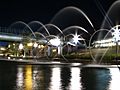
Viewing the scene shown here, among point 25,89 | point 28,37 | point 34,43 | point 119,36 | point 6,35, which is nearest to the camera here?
point 25,89

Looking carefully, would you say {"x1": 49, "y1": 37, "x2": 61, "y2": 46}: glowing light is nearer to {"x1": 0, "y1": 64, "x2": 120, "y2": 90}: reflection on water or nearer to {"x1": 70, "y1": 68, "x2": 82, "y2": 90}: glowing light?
{"x1": 0, "y1": 64, "x2": 120, "y2": 90}: reflection on water

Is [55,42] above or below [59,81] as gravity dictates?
above

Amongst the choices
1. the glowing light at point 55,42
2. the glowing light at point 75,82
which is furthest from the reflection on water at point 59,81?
the glowing light at point 55,42

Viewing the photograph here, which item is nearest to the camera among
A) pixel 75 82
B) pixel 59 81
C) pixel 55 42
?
pixel 75 82

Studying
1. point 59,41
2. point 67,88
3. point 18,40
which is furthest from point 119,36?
point 18,40

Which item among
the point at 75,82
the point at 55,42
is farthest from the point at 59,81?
the point at 55,42

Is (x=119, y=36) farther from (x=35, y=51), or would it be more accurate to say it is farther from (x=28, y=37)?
(x=28, y=37)

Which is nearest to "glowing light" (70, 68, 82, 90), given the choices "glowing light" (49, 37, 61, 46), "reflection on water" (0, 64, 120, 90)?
"reflection on water" (0, 64, 120, 90)

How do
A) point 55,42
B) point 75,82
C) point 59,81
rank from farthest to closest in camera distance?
point 55,42 → point 59,81 → point 75,82

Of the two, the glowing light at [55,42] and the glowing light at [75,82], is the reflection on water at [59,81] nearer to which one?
the glowing light at [75,82]

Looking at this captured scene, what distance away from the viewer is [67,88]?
66.7ft

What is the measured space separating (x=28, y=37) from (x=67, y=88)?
10730 centimetres

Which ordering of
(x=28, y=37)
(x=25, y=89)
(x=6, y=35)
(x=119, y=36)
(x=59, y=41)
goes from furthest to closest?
(x=6, y=35), (x=28, y=37), (x=59, y=41), (x=119, y=36), (x=25, y=89)

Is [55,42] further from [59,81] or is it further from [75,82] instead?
[75,82]
